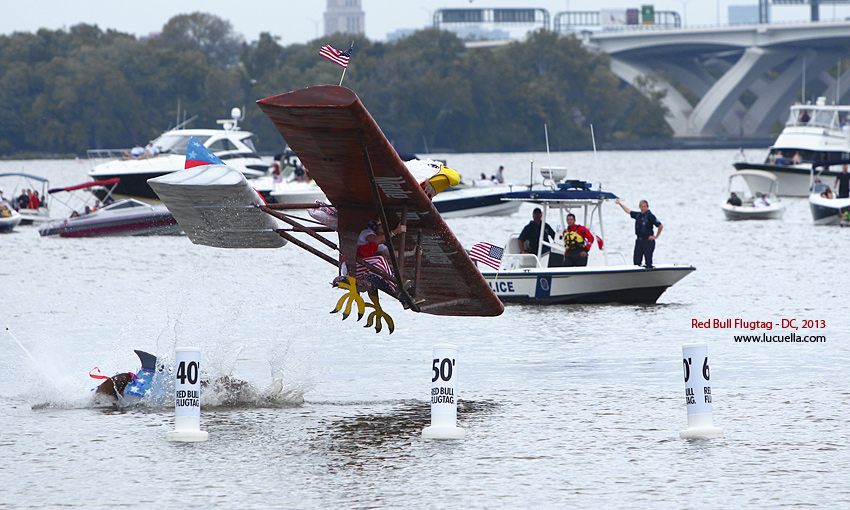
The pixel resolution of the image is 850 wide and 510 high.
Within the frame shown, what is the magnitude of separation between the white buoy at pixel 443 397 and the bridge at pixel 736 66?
4020 inches

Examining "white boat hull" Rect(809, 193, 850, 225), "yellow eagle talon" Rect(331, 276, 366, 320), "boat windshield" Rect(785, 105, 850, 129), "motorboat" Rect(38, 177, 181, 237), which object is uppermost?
"boat windshield" Rect(785, 105, 850, 129)

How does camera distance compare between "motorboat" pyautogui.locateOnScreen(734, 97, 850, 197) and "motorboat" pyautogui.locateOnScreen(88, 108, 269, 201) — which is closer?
"motorboat" pyautogui.locateOnScreen(88, 108, 269, 201)

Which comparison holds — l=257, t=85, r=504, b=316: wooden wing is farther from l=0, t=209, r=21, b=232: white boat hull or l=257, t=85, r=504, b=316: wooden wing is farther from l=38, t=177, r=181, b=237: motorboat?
l=0, t=209, r=21, b=232: white boat hull

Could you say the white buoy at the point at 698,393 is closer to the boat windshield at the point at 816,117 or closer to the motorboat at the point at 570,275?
the motorboat at the point at 570,275

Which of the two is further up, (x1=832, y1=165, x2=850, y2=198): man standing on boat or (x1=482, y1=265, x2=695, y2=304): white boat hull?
(x1=832, y1=165, x2=850, y2=198): man standing on boat

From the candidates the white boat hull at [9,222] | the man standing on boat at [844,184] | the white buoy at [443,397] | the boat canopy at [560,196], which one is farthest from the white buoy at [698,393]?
the white boat hull at [9,222]

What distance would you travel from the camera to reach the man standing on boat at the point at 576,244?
2216cm

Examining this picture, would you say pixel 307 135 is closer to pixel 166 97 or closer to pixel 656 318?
pixel 656 318

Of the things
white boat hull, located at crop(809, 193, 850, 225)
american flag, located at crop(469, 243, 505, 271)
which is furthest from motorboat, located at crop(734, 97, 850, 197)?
american flag, located at crop(469, 243, 505, 271)

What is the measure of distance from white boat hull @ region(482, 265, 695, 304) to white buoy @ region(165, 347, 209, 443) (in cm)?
1054

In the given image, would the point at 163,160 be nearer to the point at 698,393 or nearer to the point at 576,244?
the point at 576,244

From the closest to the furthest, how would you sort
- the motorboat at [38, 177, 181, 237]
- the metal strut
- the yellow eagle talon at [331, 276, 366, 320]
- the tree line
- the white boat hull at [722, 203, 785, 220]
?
the metal strut → the yellow eagle talon at [331, 276, 366, 320] → the motorboat at [38, 177, 181, 237] → the white boat hull at [722, 203, 785, 220] → the tree line

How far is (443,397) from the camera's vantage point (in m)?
12.0

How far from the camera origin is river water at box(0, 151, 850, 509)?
1041 cm
